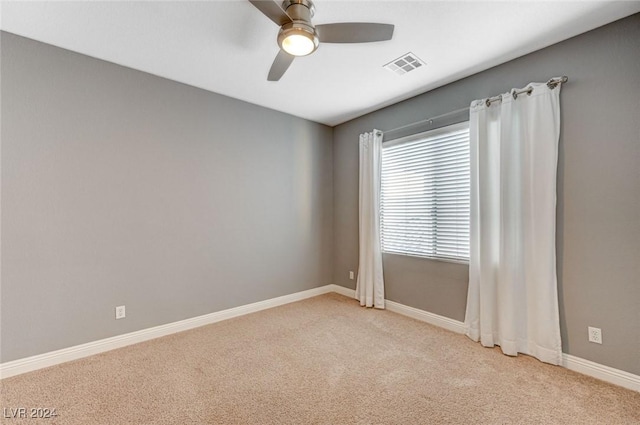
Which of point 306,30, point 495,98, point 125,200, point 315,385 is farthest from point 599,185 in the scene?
point 125,200

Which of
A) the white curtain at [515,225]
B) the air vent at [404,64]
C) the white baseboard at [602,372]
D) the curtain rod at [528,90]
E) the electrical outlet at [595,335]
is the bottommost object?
Answer: the white baseboard at [602,372]

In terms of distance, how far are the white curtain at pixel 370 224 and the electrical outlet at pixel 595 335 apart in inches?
76.2

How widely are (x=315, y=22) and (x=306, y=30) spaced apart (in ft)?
1.40

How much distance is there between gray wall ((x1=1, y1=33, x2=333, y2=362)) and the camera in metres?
2.19

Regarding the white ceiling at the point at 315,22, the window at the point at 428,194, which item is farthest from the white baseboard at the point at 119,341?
the white ceiling at the point at 315,22

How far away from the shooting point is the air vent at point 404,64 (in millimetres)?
2496

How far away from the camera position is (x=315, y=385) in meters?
2.00

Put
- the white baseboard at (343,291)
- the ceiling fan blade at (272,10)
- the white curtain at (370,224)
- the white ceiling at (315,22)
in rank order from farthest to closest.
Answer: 1. the white baseboard at (343,291)
2. the white curtain at (370,224)
3. the white ceiling at (315,22)
4. the ceiling fan blade at (272,10)

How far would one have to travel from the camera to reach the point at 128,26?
6.87 feet

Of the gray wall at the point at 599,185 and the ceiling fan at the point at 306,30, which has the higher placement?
the ceiling fan at the point at 306,30

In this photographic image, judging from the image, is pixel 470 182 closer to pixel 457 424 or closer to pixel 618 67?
pixel 618 67

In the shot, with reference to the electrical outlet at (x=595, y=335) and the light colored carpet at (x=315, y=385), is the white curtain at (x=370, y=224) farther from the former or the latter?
the electrical outlet at (x=595, y=335)

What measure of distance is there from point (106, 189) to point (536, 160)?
12.2 feet

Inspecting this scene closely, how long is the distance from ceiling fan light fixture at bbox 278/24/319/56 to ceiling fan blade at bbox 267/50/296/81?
4.5 inches
